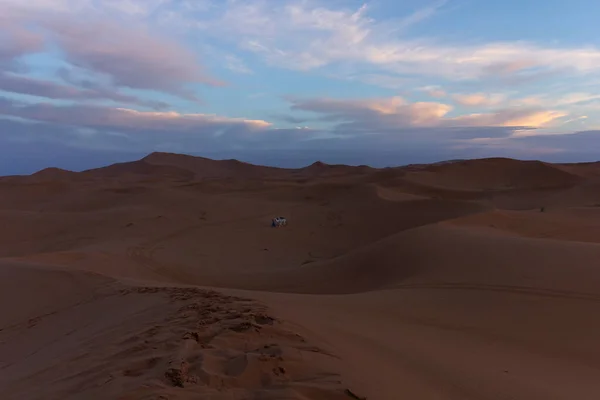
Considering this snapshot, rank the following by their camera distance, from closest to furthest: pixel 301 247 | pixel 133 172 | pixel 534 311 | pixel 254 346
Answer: pixel 254 346
pixel 534 311
pixel 301 247
pixel 133 172

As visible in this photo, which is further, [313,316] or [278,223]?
[278,223]

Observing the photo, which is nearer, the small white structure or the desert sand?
the desert sand

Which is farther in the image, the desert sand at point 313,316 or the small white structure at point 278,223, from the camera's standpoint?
the small white structure at point 278,223

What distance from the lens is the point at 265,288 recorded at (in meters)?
9.30

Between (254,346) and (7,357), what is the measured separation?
3.37 metres

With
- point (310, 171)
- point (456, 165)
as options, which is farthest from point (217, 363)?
point (310, 171)

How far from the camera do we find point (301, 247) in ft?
49.0

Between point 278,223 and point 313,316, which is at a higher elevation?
point 313,316

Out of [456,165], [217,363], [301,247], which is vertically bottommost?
[301,247]

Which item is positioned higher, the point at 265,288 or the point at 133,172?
the point at 133,172

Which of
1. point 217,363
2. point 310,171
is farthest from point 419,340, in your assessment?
point 310,171

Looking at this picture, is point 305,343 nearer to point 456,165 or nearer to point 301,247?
point 301,247

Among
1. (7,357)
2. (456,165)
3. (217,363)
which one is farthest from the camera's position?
(456,165)

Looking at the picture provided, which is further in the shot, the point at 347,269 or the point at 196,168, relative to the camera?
the point at 196,168
